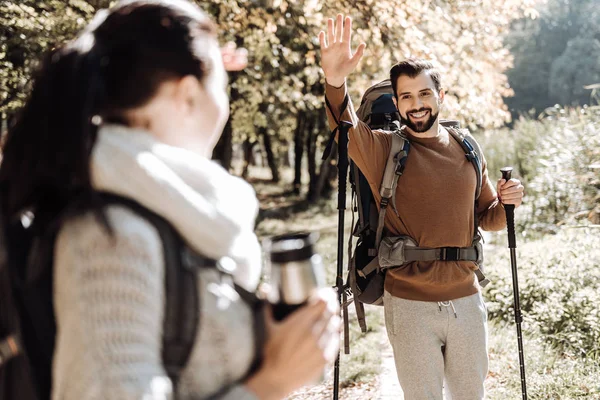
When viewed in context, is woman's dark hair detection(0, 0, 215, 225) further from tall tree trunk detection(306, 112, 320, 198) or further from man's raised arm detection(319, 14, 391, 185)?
tall tree trunk detection(306, 112, 320, 198)

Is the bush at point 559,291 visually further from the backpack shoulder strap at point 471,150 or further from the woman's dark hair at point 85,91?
the woman's dark hair at point 85,91

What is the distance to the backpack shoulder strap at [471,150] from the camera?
3.27m

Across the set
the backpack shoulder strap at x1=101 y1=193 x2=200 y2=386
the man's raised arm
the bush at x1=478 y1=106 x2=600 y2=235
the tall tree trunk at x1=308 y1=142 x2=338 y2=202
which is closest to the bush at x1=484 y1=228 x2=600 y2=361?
the bush at x1=478 y1=106 x2=600 y2=235

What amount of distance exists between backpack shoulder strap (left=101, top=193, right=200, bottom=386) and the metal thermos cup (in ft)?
0.68

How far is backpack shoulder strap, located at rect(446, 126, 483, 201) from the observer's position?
3.27 meters

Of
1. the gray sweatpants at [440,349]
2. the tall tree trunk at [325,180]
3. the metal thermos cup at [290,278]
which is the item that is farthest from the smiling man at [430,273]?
the tall tree trunk at [325,180]

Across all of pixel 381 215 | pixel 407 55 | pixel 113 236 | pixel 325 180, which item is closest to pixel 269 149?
pixel 325 180

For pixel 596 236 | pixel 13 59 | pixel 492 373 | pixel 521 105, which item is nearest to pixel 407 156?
pixel 492 373

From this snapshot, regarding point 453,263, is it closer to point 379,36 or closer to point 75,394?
point 75,394

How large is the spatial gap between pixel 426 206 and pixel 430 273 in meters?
0.36

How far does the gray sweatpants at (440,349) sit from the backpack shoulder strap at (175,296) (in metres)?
2.19

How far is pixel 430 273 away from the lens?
10.2ft

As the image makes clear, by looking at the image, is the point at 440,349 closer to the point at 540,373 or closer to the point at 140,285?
the point at 540,373

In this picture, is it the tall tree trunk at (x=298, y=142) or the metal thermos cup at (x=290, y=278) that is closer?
the metal thermos cup at (x=290, y=278)
